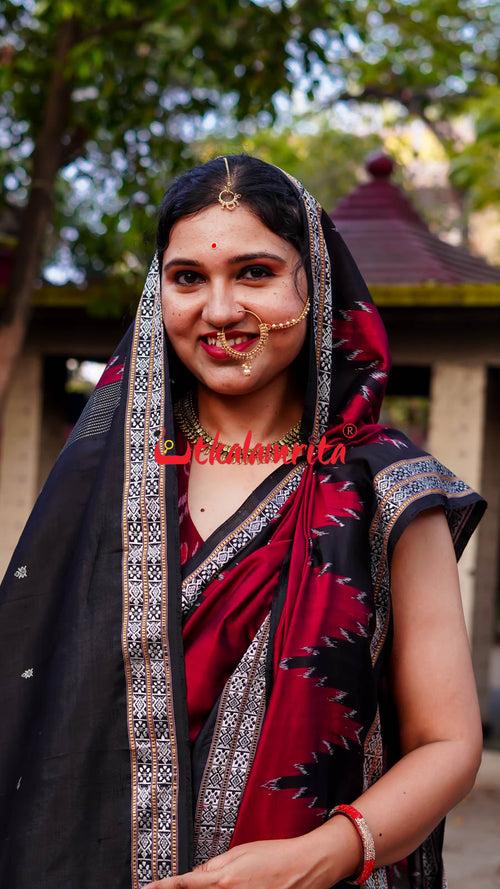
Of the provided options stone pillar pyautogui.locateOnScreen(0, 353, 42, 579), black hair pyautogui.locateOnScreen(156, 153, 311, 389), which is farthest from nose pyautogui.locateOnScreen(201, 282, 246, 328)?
stone pillar pyautogui.locateOnScreen(0, 353, 42, 579)

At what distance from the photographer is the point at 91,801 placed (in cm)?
166

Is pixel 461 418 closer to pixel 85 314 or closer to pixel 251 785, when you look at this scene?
pixel 85 314

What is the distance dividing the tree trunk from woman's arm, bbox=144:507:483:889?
5.43m

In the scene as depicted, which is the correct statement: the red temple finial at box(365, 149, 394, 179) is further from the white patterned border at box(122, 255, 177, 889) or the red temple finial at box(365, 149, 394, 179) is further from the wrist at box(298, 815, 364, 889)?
the wrist at box(298, 815, 364, 889)

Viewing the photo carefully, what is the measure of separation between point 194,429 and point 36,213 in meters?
5.35

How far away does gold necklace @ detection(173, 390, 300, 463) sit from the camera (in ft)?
6.08

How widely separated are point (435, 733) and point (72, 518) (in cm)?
64

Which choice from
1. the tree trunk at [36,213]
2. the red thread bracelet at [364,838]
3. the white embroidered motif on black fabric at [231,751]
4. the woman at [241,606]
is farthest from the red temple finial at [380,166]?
the red thread bracelet at [364,838]

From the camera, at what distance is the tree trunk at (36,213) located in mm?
6871

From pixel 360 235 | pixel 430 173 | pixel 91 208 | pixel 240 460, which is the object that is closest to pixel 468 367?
pixel 360 235

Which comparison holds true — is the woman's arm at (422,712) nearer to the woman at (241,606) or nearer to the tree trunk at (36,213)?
the woman at (241,606)

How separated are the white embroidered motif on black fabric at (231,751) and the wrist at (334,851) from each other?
0.49 feet

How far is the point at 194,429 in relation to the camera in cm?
189

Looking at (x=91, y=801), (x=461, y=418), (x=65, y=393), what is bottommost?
(x=91, y=801)
